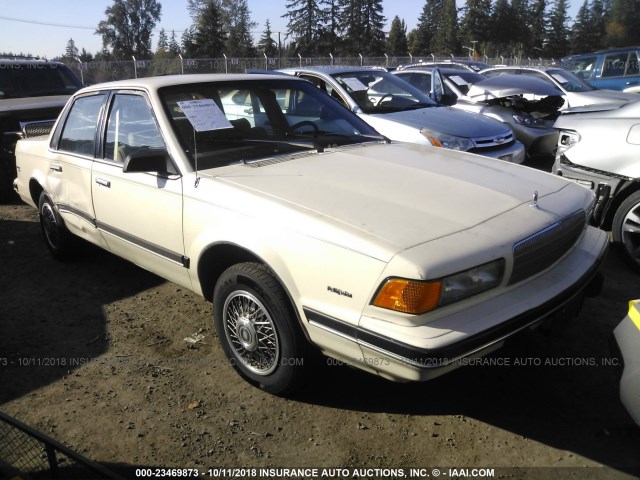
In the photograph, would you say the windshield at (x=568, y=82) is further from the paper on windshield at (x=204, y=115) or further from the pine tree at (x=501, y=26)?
the pine tree at (x=501, y=26)

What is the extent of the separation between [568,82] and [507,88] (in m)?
2.76

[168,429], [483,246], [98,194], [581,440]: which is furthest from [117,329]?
[581,440]

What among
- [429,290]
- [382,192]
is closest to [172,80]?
[382,192]

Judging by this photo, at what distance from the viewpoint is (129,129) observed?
12.6ft

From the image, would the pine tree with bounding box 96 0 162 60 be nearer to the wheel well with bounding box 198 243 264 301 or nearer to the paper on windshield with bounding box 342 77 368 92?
the paper on windshield with bounding box 342 77 368 92

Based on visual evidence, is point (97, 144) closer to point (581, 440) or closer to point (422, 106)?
point (581, 440)

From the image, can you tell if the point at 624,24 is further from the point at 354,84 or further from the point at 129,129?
the point at 129,129

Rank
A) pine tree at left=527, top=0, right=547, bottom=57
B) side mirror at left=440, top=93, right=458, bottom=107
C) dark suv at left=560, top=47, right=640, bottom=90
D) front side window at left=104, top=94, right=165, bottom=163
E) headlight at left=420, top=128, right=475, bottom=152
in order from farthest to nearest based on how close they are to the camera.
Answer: pine tree at left=527, top=0, right=547, bottom=57, dark suv at left=560, top=47, right=640, bottom=90, side mirror at left=440, top=93, right=458, bottom=107, headlight at left=420, top=128, right=475, bottom=152, front side window at left=104, top=94, right=165, bottom=163

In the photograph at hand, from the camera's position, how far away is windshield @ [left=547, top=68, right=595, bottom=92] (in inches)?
421

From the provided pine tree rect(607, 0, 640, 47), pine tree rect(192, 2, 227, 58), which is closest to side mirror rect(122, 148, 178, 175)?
pine tree rect(192, 2, 227, 58)

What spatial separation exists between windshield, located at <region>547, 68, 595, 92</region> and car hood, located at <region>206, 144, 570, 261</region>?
8.31 meters

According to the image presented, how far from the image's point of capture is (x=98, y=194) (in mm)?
4035

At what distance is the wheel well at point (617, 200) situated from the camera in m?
4.52

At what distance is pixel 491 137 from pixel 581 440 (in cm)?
465
